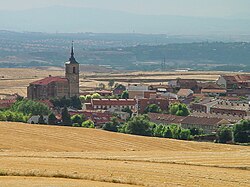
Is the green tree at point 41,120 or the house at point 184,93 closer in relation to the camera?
the green tree at point 41,120

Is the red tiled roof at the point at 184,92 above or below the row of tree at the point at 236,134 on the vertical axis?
below

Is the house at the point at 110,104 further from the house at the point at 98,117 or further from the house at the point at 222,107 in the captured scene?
the house at the point at 98,117

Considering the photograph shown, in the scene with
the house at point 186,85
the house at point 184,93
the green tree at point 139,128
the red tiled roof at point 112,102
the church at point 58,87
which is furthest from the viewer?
the house at point 186,85

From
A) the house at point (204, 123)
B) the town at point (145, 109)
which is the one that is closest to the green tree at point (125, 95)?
the town at point (145, 109)

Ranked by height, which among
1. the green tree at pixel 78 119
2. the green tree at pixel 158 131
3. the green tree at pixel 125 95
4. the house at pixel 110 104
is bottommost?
the green tree at pixel 125 95

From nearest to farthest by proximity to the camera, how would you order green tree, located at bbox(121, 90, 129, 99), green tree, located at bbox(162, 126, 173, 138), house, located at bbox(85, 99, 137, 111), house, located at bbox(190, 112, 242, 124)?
green tree, located at bbox(162, 126, 173, 138) < house, located at bbox(190, 112, 242, 124) < house, located at bbox(85, 99, 137, 111) < green tree, located at bbox(121, 90, 129, 99)

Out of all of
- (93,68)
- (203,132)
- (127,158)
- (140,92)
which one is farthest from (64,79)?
(93,68)

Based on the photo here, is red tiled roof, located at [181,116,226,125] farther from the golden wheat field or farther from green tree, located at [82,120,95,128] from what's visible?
the golden wheat field

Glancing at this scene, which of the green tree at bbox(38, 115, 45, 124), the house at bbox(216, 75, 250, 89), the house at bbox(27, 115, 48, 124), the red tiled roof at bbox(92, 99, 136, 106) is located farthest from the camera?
the house at bbox(216, 75, 250, 89)

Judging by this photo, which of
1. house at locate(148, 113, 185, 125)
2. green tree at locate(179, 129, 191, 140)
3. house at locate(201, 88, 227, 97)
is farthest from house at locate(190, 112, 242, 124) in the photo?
house at locate(201, 88, 227, 97)

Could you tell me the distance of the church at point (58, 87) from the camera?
275 ft

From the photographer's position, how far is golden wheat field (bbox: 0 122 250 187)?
18047 mm

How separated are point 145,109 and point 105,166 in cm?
5018

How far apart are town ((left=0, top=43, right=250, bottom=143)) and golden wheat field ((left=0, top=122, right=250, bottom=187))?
46.1 feet
